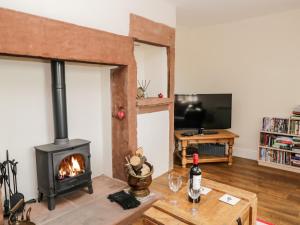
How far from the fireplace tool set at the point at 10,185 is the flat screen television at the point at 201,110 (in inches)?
101

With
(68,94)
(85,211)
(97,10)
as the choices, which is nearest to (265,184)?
(85,211)

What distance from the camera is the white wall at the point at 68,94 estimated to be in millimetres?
2182

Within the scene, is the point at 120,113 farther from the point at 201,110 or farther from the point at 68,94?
the point at 201,110

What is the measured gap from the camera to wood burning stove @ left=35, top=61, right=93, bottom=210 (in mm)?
2213

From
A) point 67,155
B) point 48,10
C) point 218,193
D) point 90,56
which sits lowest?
point 218,193

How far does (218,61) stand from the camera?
4.48m

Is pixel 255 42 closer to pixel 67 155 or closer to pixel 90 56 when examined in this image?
pixel 90 56

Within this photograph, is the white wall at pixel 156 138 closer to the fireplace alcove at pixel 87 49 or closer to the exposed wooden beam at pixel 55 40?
the fireplace alcove at pixel 87 49

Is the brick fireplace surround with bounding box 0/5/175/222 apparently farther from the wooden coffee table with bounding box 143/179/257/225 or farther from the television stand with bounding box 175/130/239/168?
the wooden coffee table with bounding box 143/179/257/225

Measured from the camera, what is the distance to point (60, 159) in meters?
2.25

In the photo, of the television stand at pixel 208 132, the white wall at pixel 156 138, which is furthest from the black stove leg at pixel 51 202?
the television stand at pixel 208 132

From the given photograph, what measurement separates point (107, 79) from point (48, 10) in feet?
3.55

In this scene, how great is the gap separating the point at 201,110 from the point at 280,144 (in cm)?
134

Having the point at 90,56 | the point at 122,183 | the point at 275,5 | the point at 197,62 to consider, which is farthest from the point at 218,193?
the point at 197,62
